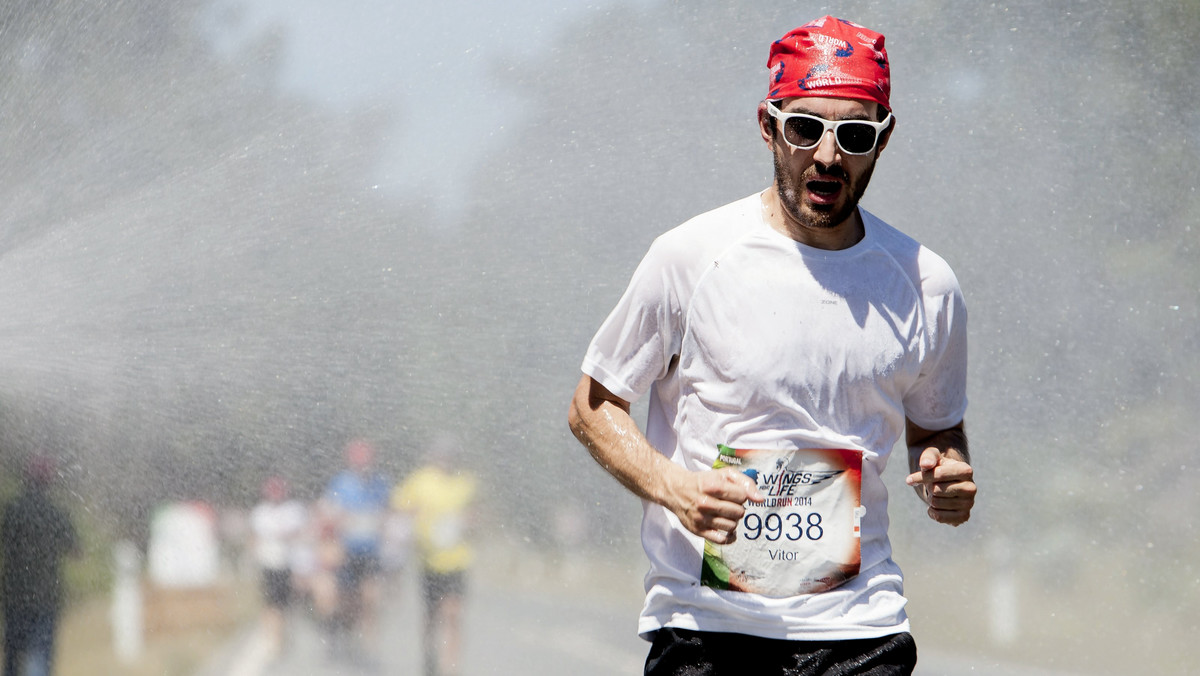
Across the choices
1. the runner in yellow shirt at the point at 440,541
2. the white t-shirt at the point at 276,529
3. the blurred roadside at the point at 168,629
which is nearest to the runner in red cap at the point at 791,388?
the runner in yellow shirt at the point at 440,541

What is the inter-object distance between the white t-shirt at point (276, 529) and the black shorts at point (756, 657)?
9.91ft

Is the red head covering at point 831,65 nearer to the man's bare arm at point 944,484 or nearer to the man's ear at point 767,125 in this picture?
the man's ear at point 767,125

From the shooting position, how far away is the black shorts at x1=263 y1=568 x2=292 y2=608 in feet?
15.4

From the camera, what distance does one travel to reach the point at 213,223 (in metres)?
5.02

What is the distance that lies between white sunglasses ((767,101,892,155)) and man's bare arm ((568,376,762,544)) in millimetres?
510

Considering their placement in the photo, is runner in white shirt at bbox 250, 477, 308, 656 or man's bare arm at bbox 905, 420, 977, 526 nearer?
man's bare arm at bbox 905, 420, 977, 526

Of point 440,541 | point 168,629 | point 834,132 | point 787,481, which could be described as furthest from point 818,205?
point 168,629

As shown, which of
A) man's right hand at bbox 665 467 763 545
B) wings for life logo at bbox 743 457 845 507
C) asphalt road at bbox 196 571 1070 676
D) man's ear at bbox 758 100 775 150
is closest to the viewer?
man's right hand at bbox 665 467 763 545

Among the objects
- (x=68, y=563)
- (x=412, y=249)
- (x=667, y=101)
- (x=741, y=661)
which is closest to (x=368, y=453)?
(x=412, y=249)

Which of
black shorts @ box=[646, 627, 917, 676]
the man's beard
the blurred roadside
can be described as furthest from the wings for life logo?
the blurred roadside

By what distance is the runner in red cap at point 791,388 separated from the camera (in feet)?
6.36

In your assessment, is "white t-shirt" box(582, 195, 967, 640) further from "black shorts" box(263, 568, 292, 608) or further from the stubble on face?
"black shorts" box(263, 568, 292, 608)

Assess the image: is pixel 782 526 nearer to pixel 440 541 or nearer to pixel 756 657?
pixel 756 657

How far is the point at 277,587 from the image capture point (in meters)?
4.74
